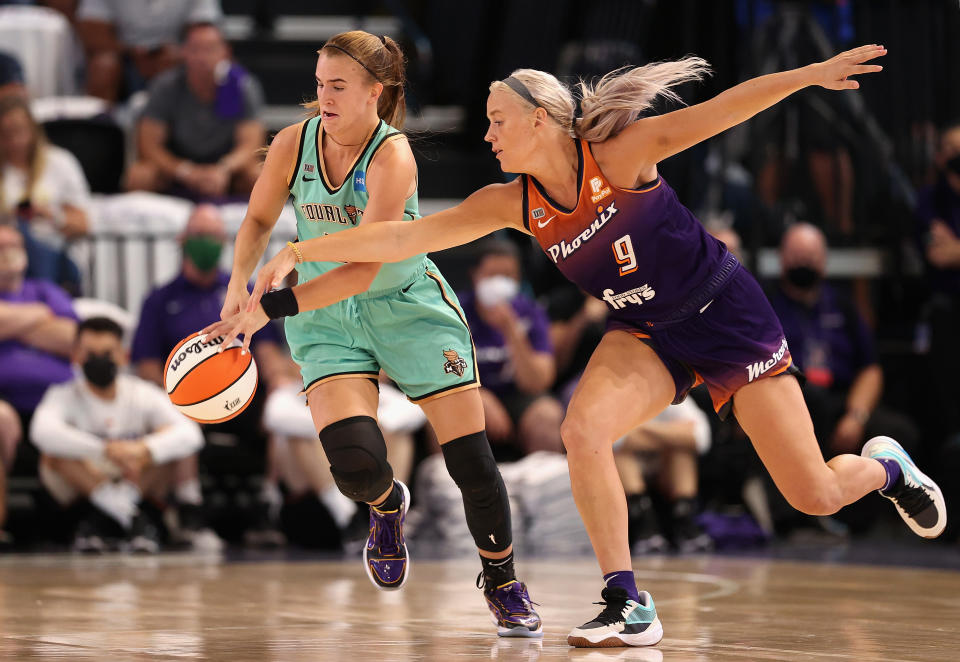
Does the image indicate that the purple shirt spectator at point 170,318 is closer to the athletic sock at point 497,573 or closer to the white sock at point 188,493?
the white sock at point 188,493

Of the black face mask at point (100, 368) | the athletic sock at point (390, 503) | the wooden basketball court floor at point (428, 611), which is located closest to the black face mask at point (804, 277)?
the wooden basketball court floor at point (428, 611)

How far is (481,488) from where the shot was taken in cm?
Result: 425

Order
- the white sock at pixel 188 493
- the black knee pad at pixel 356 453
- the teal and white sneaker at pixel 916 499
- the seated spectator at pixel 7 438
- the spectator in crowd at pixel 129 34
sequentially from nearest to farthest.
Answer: the black knee pad at pixel 356 453 → the teal and white sneaker at pixel 916 499 → the seated spectator at pixel 7 438 → the white sock at pixel 188 493 → the spectator in crowd at pixel 129 34

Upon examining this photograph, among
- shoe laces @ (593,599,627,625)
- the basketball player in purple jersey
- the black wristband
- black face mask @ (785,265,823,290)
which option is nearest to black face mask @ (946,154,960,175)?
black face mask @ (785,265,823,290)

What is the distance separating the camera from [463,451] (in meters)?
4.24

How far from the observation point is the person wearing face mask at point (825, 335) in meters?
8.14

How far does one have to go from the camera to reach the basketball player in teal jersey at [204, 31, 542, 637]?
4.16 metres

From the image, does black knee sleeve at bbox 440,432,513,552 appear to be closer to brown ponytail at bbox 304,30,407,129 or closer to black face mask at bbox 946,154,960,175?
brown ponytail at bbox 304,30,407,129

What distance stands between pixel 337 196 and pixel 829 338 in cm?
477

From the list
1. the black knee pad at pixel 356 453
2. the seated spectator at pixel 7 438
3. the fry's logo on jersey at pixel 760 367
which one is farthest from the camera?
the seated spectator at pixel 7 438

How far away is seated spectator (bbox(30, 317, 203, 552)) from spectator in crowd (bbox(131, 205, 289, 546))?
1.49ft

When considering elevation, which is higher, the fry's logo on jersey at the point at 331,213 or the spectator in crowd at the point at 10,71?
the spectator in crowd at the point at 10,71

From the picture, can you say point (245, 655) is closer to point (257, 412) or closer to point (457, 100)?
point (257, 412)

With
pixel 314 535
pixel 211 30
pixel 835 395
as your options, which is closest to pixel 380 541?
pixel 314 535
